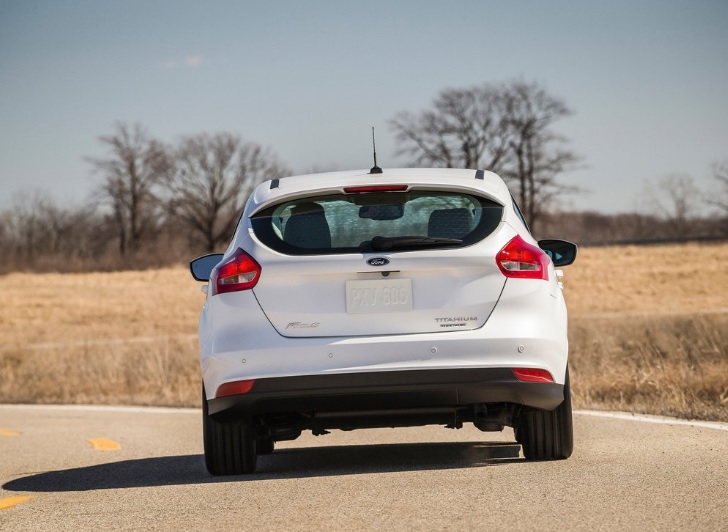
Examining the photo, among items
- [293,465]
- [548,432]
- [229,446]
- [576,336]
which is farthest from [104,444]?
[576,336]

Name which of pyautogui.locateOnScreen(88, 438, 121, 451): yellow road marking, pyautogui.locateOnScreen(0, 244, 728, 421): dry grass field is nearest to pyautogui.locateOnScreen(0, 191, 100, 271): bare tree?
pyautogui.locateOnScreen(0, 244, 728, 421): dry grass field

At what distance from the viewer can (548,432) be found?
7.07 metres

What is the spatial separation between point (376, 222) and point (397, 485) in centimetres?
133

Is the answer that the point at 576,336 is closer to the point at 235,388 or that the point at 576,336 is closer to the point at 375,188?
the point at 375,188

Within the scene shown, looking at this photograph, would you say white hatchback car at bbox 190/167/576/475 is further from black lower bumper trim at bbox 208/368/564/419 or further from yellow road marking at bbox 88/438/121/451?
yellow road marking at bbox 88/438/121/451

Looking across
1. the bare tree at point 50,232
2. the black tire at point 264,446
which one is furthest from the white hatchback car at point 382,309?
the bare tree at point 50,232

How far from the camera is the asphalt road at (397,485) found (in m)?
5.32

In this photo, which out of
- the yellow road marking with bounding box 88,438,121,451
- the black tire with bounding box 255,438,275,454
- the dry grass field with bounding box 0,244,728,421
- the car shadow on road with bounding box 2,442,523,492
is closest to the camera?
the car shadow on road with bounding box 2,442,523,492

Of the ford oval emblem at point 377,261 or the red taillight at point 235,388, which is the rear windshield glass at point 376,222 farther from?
the red taillight at point 235,388

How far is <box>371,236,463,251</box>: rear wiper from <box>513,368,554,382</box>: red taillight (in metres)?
0.71

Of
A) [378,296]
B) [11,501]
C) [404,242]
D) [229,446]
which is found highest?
[404,242]

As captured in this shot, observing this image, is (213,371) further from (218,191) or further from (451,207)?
(218,191)

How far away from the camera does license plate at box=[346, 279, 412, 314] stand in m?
6.38

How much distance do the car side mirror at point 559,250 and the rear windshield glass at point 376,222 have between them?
3.00 ft
